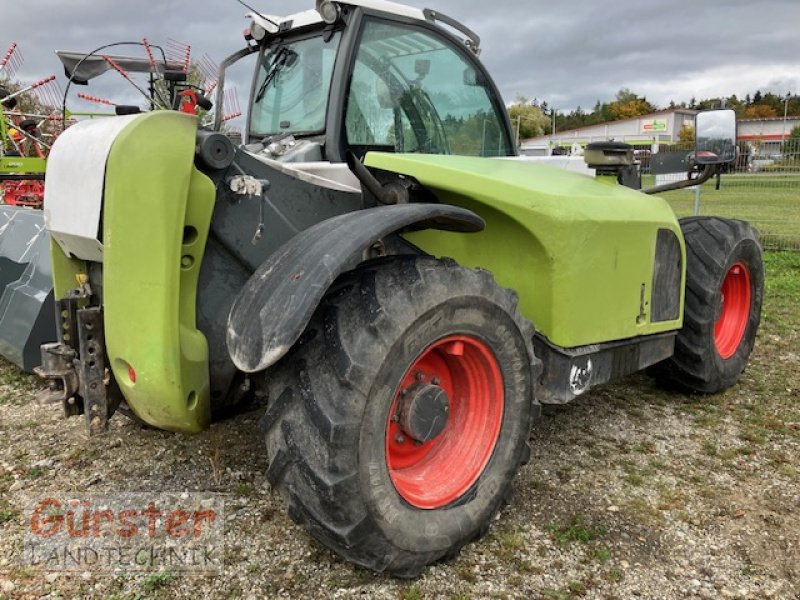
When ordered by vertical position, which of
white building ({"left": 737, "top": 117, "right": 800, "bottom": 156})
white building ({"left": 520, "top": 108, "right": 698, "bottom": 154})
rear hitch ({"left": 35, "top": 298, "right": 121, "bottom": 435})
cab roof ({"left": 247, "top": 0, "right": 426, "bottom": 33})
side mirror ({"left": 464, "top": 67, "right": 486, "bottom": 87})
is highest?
white building ({"left": 520, "top": 108, "right": 698, "bottom": 154})

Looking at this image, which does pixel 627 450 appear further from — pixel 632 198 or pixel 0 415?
pixel 0 415

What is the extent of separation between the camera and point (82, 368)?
246cm

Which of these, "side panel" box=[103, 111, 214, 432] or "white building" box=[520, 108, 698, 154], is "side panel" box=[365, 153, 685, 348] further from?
"white building" box=[520, 108, 698, 154]

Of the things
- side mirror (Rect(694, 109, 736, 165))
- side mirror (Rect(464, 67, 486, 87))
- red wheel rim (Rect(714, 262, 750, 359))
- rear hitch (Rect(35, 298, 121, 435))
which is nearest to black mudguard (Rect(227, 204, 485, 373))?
rear hitch (Rect(35, 298, 121, 435))

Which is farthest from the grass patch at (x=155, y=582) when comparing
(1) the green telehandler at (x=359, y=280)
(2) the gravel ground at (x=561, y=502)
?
(1) the green telehandler at (x=359, y=280)

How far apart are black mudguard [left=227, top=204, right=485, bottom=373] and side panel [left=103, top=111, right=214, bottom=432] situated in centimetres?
23

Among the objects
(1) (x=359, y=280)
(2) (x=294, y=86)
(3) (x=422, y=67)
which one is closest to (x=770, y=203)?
(3) (x=422, y=67)

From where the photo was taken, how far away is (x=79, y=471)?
337 centimetres

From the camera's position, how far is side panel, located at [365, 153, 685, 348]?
282 cm

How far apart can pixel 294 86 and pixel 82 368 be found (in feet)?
6.01

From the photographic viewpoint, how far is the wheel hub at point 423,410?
8.17 feet

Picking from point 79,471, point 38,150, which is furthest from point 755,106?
point 79,471

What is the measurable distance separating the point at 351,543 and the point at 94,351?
116cm

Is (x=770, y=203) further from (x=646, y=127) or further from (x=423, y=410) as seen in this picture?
(x=646, y=127)
